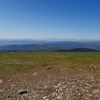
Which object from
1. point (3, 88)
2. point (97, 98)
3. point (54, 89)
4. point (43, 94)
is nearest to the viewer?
point (97, 98)

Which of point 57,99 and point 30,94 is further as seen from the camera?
point 30,94

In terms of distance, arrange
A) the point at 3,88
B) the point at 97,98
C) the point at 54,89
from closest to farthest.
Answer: the point at 97,98, the point at 54,89, the point at 3,88

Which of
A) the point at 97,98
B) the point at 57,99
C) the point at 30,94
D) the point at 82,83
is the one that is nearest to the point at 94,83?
the point at 82,83

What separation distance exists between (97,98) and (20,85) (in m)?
7.40

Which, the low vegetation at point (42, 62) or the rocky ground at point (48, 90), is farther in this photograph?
the low vegetation at point (42, 62)

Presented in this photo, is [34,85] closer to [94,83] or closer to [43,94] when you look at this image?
[43,94]

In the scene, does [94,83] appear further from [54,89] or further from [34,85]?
[34,85]

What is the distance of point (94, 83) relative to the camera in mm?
15836

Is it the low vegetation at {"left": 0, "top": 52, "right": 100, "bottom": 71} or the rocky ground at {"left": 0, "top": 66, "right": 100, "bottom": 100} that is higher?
the rocky ground at {"left": 0, "top": 66, "right": 100, "bottom": 100}

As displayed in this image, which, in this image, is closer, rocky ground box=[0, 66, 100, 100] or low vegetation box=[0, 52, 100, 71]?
rocky ground box=[0, 66, 100, 100]

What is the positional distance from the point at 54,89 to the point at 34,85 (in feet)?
7.92

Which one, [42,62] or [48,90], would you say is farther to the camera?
[42,62]

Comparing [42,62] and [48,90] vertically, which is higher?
[48,90]

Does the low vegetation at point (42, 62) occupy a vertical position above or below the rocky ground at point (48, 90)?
below
